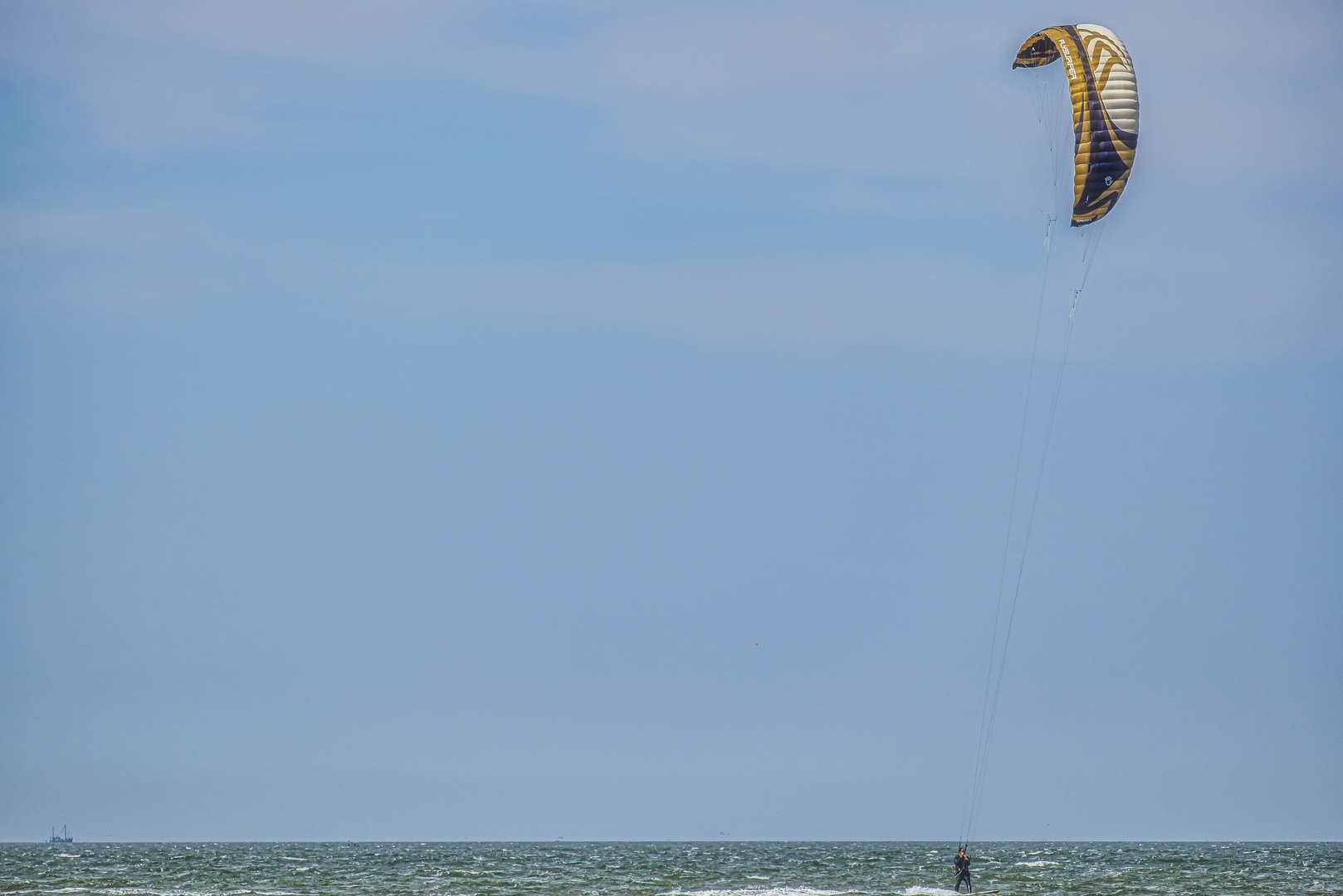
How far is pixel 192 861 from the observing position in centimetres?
7362

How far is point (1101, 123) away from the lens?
29.8m

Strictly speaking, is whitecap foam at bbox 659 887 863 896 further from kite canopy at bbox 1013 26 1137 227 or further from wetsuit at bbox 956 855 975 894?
kite canopy at bbox 1013 26 1137 227

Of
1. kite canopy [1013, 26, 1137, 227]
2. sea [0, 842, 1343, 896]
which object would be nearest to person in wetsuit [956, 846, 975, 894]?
sea [0, 842, 1343, 896]

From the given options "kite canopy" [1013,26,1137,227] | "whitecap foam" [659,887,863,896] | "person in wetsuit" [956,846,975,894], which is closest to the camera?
"kite canopy" [1013,26,1137,227]

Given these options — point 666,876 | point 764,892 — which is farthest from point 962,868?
point 666,876

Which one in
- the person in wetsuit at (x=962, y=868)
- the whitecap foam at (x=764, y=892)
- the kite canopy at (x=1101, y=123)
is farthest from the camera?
the whitecap foam at (x=764, y=892)

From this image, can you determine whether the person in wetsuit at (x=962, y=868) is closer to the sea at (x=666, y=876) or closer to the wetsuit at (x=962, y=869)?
the wetsuit at (x=962, y=869)

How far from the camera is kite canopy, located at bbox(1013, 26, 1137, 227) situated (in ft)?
97.6

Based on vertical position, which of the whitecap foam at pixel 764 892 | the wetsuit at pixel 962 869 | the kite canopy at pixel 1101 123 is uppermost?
the kite canopy at pixel 1101 123

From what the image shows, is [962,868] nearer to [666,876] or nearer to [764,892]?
[764,892]

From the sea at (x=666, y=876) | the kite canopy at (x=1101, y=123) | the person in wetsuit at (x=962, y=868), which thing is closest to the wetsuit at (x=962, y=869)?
the person in wetsuit at (x=962, y=868)

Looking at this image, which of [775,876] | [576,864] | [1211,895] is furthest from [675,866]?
[1211,895]

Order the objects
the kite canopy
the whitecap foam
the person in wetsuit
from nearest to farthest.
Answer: the kite canopy → the person in wetsuit → the whitecap foam

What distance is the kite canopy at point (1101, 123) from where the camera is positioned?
2975 cm
